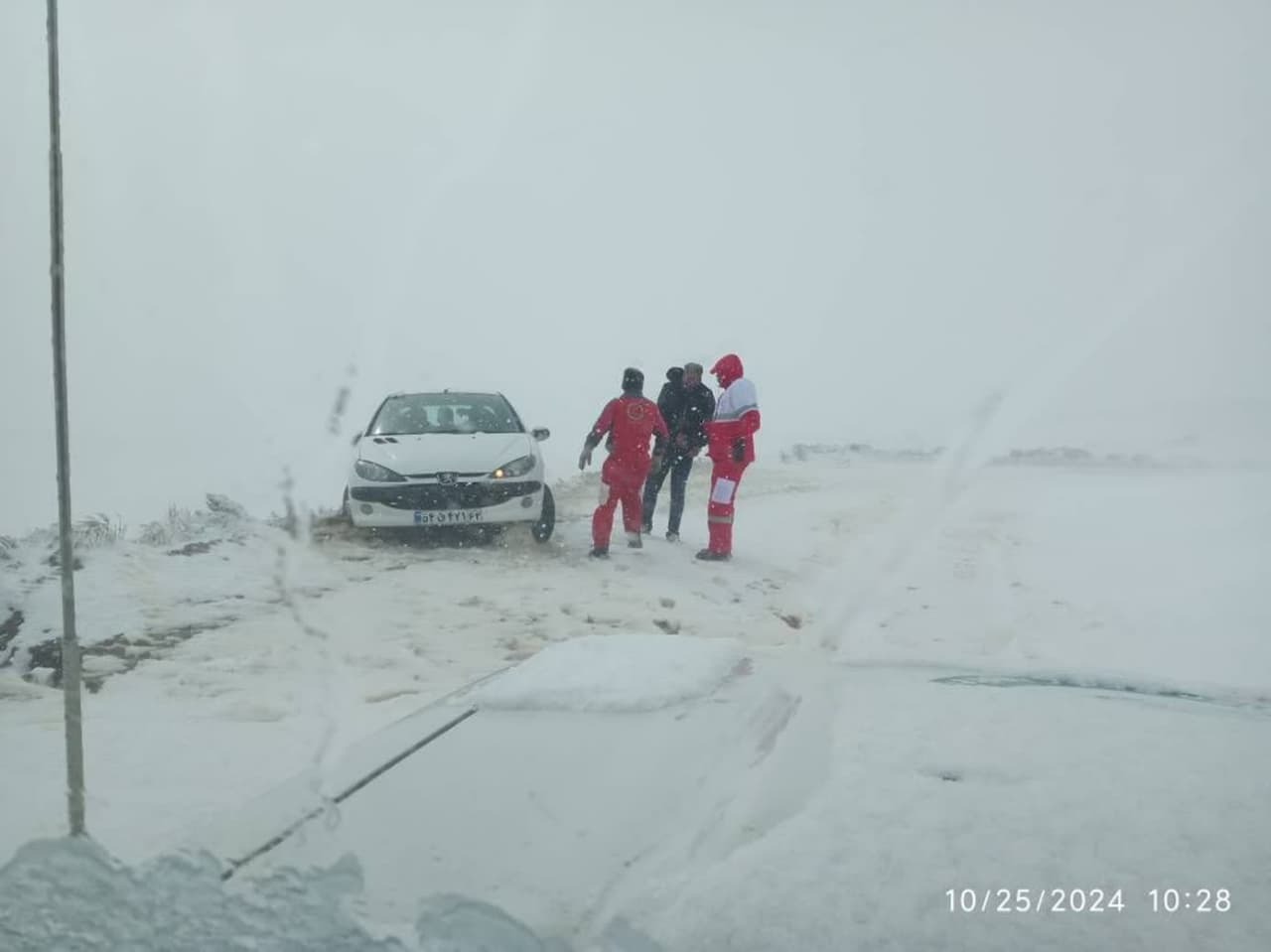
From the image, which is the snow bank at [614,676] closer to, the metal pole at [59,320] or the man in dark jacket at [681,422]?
the metal pole at [59,320]

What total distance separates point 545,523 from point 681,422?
4.64 feet

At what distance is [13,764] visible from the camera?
2295mm

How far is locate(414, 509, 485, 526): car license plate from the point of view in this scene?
22.1 ft

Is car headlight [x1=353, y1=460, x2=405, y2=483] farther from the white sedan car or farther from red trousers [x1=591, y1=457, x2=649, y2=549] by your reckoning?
red trousers [x1=591, y1=457, x2=649, y2=549]

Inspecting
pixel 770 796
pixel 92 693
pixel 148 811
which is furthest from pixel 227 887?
pixel 92 693

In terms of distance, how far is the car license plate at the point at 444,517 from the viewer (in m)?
6.73

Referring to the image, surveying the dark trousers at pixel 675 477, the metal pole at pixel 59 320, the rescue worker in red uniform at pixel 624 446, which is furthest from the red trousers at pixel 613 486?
the metal pole at pixel 59 320

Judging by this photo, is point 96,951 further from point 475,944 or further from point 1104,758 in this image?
point 1104,758

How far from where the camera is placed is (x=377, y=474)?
6852mm

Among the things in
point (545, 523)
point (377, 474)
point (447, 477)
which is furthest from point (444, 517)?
point (545, 523)

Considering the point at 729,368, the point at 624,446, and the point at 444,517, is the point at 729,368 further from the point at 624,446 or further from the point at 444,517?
the point at 444,517

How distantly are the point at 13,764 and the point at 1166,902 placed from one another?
7.46 ft

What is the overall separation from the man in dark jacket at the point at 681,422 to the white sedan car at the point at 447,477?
3.34 ft
